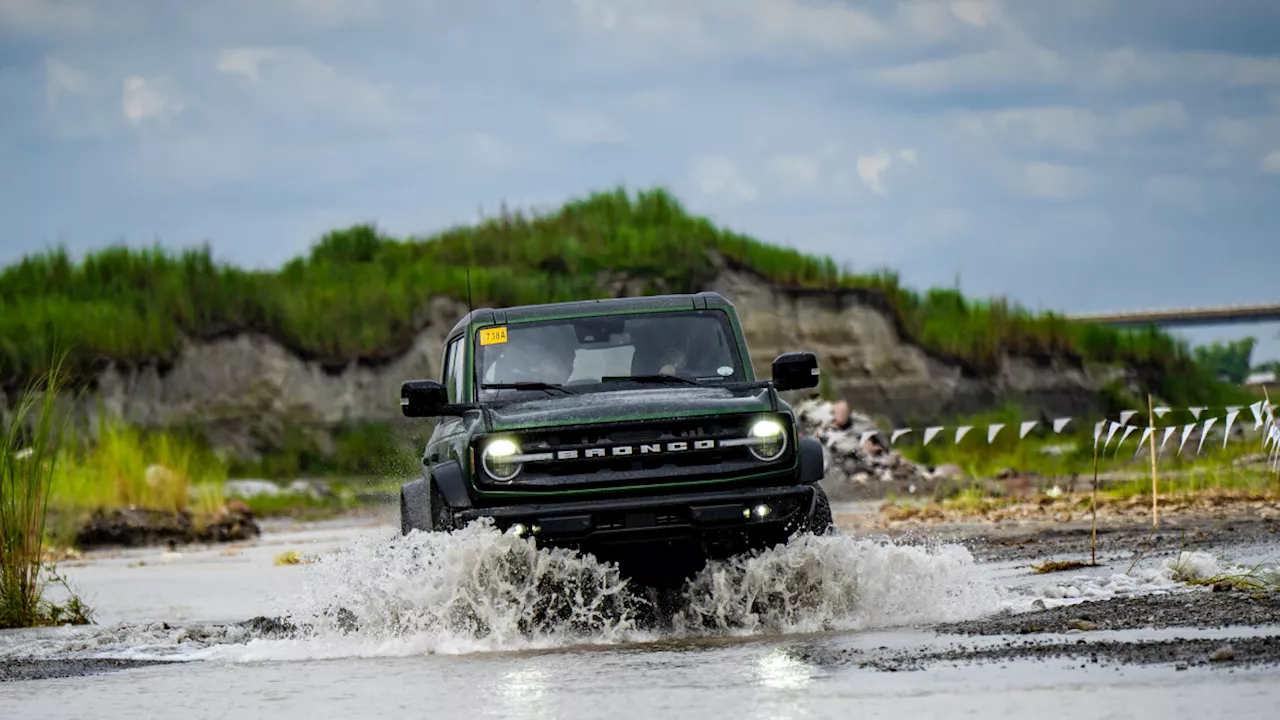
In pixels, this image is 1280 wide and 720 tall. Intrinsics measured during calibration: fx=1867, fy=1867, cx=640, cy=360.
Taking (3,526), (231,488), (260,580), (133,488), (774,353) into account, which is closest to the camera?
(3,526)

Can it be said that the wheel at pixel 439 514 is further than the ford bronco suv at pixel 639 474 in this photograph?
Yes

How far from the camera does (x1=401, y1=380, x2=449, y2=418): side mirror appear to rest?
10656 millimetres

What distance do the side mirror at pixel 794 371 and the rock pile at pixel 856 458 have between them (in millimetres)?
22397

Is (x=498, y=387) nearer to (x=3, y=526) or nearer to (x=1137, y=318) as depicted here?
(x=3, y=526)

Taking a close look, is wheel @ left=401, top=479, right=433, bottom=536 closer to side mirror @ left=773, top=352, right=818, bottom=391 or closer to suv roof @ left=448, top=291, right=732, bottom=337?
suv roof @ left=448, top=291, right=732, bottom=337

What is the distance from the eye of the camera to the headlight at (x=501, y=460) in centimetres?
991

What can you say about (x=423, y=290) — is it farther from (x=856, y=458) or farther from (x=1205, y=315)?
(x=1205, y=315)

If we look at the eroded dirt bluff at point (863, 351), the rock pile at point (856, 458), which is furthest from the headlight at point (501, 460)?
the eroded dirt bluff at point (863, 351)

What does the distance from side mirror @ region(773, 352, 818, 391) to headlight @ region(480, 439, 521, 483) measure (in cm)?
172

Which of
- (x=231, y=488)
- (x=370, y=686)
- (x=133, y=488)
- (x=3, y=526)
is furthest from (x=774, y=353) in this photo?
(x=370, y=686)

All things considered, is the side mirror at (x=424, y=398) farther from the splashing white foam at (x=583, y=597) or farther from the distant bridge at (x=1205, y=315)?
the distant bridge at (x=1205, y=315)

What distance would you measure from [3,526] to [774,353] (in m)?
38.5

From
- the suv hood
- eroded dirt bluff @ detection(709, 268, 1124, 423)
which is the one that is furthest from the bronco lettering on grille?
eroded dirt bluff @ detection(709, 268, 1124, 423)

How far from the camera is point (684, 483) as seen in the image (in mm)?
9938
